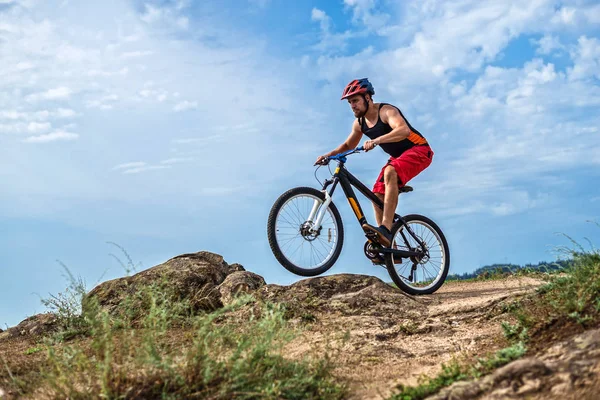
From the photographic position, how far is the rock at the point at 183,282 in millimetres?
9430

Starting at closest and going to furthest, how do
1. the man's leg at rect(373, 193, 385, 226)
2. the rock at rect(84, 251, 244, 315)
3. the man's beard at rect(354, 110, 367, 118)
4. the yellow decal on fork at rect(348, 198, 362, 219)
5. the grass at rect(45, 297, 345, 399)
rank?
1. the grass at rect(45, 297, 345, 399)
2. the yellow decal on fork at rect(348, 198, 362, 219)
3. the rock at rect(84, 251, 244, 315)
4. the man's beard at rect(354, 110, 367, 118)
5. the man's leg at rect(373, 193, 385, 226)

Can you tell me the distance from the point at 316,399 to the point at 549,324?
2.40 metres

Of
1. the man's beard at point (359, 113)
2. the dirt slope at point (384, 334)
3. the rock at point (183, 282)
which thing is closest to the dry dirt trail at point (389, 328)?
the dirt slope at point (384, 334)

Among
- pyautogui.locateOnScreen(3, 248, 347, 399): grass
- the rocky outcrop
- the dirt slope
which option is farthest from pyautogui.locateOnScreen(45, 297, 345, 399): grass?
the rocky outcrop

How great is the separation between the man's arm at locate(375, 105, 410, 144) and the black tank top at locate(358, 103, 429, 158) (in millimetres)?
86

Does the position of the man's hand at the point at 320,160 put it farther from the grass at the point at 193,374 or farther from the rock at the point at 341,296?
the grass at the point at 193,374

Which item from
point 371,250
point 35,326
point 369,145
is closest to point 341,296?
point 371,250

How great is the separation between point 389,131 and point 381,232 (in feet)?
5.02

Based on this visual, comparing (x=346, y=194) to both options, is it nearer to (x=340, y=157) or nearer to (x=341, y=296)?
(x=340, y=157)

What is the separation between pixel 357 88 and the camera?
9.37 m

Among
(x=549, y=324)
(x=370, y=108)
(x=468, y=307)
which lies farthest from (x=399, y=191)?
(x=549, y=324)

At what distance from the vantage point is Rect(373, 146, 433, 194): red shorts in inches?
369

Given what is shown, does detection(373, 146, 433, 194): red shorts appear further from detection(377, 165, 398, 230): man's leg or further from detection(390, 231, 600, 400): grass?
detection(390, 231, 600, 400): grass

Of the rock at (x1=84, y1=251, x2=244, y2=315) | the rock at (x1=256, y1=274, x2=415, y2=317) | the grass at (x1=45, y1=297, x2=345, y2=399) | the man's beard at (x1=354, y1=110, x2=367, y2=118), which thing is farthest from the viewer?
the man's beard at (x1=354, y1=110, x2=367, y2=118)
